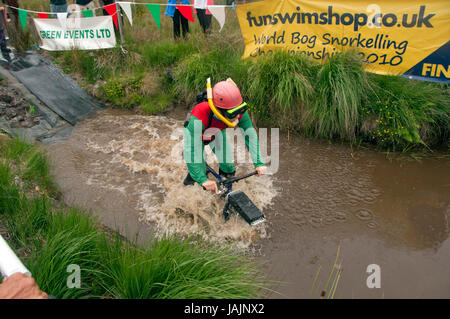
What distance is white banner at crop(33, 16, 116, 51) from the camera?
291 inches

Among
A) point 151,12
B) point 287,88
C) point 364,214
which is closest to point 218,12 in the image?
point 151,12

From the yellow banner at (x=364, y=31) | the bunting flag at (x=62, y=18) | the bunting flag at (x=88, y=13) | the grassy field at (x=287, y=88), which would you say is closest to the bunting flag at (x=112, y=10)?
the bunting flag at (x=88, y=13)

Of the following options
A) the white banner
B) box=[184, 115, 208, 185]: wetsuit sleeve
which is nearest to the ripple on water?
box=[184, 115, 208, 185]: wetsuit sleeve

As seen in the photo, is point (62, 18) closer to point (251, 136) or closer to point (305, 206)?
point (251, 136)

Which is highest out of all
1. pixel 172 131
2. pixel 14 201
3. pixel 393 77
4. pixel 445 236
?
pixel 393 77

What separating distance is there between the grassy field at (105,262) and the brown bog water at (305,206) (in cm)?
45

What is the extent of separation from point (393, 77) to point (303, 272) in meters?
4.03

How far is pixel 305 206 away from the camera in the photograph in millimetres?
4449

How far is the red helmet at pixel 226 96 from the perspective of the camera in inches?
125

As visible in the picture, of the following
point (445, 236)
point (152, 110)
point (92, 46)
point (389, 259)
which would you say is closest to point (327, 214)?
point (389, 259)

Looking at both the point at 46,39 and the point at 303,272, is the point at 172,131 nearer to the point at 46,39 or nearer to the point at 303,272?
the point at 303,272

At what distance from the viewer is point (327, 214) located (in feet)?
14.0

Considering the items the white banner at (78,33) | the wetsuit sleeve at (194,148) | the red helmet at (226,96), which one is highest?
the white banner at (78,33)

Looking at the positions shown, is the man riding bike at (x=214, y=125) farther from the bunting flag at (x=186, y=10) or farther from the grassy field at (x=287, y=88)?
the bunting flag at (x=186, y=10)
